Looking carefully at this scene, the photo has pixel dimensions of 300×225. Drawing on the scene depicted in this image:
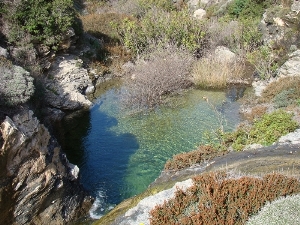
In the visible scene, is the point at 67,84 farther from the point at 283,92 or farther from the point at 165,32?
the point at 283,92

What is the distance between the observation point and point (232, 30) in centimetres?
2319

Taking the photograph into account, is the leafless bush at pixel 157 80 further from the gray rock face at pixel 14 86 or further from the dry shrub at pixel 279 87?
the gray rock face at pixel 14 86

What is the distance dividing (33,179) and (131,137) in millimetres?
5659

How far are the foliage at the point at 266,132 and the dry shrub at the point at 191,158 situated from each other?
0.79 metres

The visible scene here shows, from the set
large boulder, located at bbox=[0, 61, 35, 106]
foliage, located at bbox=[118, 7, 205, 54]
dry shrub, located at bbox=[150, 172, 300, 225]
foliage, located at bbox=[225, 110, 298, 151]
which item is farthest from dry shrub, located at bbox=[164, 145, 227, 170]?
foliage, located at bbox=[118, 7, 205, 54]

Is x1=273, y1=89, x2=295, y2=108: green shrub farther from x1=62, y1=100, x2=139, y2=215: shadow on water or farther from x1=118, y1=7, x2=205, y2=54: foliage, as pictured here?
x1=118, y1=7, x2=205, y2=54: foliage

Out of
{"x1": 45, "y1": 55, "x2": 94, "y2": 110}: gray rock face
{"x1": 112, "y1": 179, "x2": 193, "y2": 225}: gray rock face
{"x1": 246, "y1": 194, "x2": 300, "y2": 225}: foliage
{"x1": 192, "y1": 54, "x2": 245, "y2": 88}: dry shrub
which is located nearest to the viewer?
{"x1": 246, "y1": 194, "x2": 300, "y2": 225}: foliage

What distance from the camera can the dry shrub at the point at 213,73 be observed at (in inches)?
720

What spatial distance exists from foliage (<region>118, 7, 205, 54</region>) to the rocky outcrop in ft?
43.2

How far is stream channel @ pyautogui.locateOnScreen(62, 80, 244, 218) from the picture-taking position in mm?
11011

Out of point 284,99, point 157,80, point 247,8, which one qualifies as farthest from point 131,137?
point 247,8

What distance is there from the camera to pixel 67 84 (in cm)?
1853

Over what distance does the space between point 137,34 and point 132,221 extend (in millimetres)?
17204

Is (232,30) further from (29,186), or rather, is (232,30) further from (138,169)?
(29,186)
